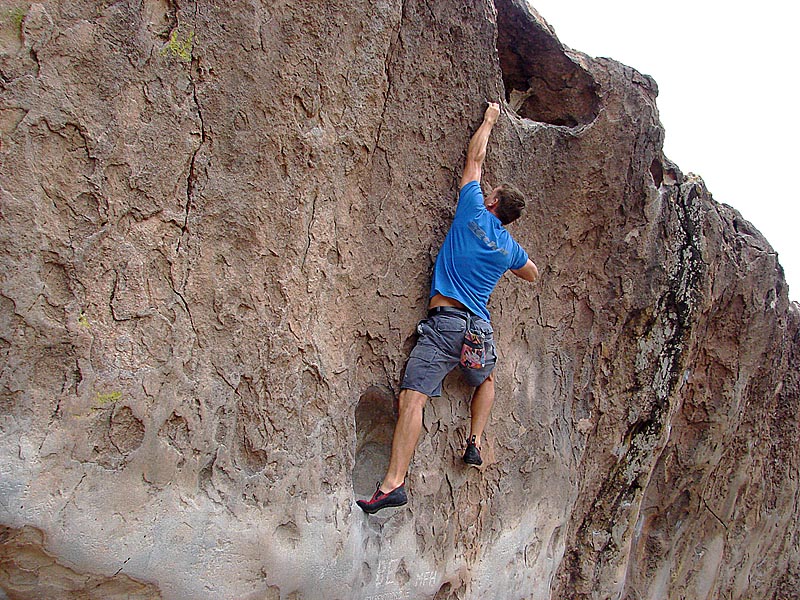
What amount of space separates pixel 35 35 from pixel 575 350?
2.66 meters

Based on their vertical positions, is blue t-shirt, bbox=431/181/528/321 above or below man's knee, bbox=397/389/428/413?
above

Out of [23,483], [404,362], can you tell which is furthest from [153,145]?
[404,362]

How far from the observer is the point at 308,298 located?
2.39m

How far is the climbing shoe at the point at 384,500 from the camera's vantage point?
Result: 246cm

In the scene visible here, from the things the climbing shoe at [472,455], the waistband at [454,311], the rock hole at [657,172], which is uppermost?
the rock hole at [657,172]

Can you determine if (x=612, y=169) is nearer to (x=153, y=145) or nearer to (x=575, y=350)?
(x=575, y=350)

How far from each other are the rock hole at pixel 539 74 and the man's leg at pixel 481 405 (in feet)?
4.88

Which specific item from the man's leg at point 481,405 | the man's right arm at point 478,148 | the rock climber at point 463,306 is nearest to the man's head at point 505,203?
the rock climber at point 463,306

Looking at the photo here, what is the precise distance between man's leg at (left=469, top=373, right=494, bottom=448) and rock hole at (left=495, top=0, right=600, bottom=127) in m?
1.49

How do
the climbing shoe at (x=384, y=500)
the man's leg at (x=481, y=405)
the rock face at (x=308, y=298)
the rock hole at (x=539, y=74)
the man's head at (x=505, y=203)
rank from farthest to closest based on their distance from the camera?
1. the rock hole at (x=539, y=74)
2. the man's leg at (x=481, y=405)
3. the man's head at (x=505, y=203)
4. the climbing shoe at (x=384, y=500)
5. the rock face at (x=308, y=298)

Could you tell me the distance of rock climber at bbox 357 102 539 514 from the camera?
2586 millimetres

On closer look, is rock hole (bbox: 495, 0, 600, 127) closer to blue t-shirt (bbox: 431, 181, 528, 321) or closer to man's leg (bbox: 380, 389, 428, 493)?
blue t-shirt (bbox: 431, 181, 528, 321)

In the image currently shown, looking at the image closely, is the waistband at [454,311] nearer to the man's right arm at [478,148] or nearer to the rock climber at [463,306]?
the rock climber at [463,306]

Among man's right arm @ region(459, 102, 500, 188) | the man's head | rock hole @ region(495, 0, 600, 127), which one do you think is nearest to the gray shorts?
the man's head
